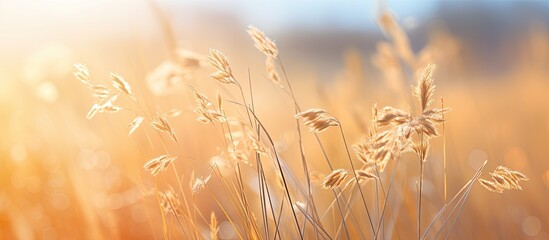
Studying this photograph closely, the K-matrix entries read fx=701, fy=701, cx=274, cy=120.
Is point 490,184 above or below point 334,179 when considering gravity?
below

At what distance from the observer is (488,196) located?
2.96m

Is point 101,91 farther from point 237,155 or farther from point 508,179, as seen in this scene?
point 508,179

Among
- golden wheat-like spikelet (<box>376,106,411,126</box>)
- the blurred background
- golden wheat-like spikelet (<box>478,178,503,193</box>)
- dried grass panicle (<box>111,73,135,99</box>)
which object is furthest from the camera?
the blurred background

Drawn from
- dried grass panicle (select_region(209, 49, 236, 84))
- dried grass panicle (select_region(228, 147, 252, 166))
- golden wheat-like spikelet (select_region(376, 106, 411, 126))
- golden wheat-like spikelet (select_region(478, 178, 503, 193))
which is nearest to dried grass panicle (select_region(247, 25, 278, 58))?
dried grass panicle (select_region(209, 49, 236, 84))

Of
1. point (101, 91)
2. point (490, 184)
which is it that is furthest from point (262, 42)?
point (490, 184)

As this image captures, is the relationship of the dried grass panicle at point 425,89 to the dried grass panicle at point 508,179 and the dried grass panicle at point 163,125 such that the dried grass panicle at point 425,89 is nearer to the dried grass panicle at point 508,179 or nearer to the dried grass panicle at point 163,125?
the dried grass panicle at point 508,179

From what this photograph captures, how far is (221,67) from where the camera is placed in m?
1.30

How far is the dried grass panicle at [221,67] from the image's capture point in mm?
1295

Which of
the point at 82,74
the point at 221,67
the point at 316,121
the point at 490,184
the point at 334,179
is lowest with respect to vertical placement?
the point at 490,184

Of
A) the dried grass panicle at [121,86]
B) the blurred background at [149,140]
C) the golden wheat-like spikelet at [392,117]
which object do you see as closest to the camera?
the golden wheat-like spikelet at [392,117]

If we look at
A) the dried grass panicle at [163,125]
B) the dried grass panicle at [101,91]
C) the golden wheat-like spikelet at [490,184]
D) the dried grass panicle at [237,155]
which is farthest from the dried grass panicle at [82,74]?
the golden wheat-like spikelet at [490,184]

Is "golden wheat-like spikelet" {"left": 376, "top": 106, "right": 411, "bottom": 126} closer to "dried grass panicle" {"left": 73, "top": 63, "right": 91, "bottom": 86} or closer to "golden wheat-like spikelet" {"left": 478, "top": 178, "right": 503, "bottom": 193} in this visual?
"golden wheat-like spikelet" {"left": 478, "top": 178, "right": 503, "bottom": 193}

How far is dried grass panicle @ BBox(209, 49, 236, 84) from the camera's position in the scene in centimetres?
129

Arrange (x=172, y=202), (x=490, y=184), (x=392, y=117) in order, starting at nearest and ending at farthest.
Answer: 1. (x=392, y=117)
2. (x=490, y=184)
3. (x=172, y=202)
